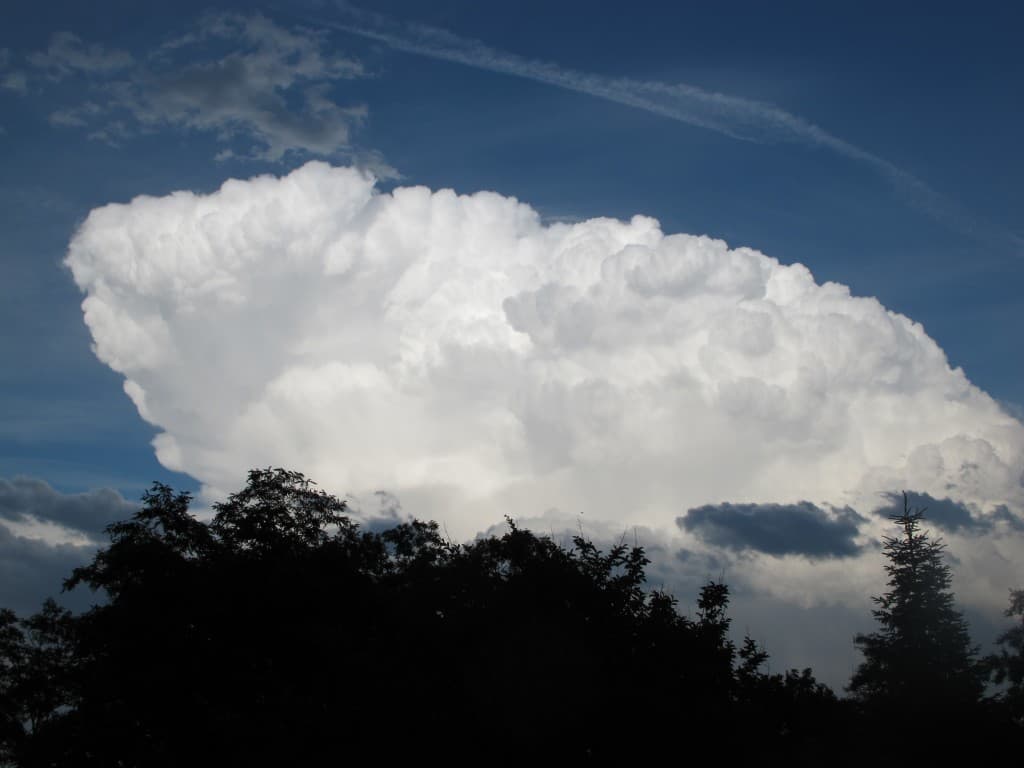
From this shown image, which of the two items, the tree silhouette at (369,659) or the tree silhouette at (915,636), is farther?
the tree silhouette at (915,636)

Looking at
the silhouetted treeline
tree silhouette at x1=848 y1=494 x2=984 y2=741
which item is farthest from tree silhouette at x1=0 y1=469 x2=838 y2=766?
tree silhouette at x1=848 y1=494 x2=984 y2=741

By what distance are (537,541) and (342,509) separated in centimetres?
1220

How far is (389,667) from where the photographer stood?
21078 millimetres

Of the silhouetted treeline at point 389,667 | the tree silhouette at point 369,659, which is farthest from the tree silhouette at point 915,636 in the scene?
the tree silhouette at point 369,659

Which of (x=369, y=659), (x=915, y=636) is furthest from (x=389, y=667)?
(x=915, y=636)

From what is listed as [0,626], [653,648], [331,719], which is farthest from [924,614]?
[0,626]

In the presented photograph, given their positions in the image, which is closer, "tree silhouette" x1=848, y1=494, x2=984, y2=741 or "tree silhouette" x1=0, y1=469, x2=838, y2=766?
"tree silhouette" x1=0, y1=469, x2=838, y2=766

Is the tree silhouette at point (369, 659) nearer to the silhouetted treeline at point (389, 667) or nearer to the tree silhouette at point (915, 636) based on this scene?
the silhouetted treeline at point (389, 667)

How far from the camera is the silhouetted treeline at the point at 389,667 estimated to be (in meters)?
19.8

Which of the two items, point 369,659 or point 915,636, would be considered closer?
point 369,659

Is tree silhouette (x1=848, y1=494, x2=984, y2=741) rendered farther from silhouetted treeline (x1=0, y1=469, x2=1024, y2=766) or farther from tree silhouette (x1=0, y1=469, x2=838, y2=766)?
tree silhouette (x1=0, y1=469, x2=838, y2=766)

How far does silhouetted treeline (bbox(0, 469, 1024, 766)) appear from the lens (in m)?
19.8

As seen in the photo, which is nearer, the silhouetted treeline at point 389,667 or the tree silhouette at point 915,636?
the silhouetted treeline at point 389,667

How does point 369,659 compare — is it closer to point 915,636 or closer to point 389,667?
point 389,667
